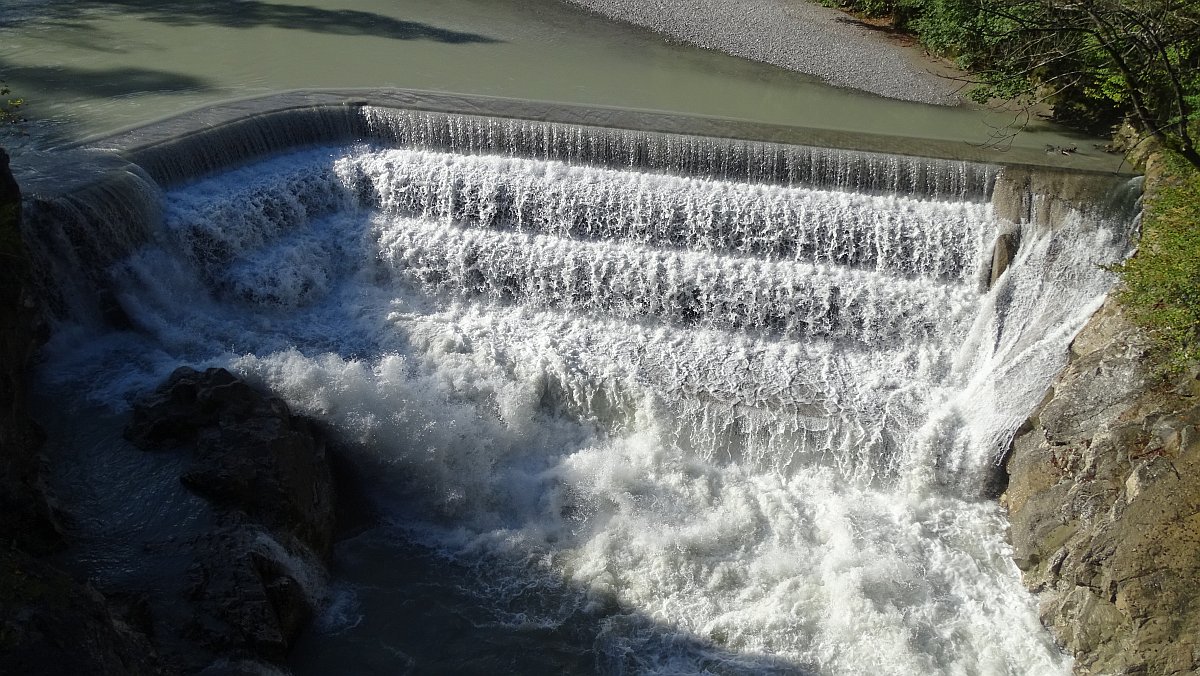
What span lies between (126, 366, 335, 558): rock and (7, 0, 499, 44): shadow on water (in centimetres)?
876

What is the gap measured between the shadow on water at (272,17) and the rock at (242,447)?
876 cm

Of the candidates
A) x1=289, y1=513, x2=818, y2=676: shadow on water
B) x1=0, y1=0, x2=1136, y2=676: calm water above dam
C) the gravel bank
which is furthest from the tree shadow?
x1=289, y1=513, x2=818, y2=676: shadow on water

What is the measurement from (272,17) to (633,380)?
10.5 meters

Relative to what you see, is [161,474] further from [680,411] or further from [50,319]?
[680,411]

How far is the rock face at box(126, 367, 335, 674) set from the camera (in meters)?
6.43

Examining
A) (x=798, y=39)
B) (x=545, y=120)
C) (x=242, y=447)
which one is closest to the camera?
(x=242, y=447)

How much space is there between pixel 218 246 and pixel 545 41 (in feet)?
24.4

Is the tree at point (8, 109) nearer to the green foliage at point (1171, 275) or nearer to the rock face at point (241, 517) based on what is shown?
the rock face at point (241, 517)

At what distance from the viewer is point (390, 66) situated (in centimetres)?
1369

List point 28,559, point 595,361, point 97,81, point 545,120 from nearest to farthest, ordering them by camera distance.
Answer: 1. point 28,559
2. point 595,361
3. point 545,120
4. point 97,81

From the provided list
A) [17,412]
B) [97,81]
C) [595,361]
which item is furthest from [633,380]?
[97,81]

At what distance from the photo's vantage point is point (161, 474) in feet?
24.3

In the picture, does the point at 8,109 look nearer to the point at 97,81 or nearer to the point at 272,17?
the point at 97,81

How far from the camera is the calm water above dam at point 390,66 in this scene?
476 inches
